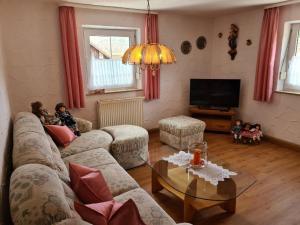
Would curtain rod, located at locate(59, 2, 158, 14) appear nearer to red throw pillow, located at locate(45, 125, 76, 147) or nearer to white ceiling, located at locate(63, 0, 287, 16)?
white ceiling, located at locate(63, 0, 287, 16)

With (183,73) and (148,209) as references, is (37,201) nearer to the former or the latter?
(148,209)

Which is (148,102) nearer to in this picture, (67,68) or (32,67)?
(67,68)

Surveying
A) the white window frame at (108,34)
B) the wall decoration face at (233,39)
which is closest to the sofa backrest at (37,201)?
the white window frame at (108,34)

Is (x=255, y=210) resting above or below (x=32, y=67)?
below

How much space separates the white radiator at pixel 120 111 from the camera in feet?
12.6

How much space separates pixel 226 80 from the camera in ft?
14.2

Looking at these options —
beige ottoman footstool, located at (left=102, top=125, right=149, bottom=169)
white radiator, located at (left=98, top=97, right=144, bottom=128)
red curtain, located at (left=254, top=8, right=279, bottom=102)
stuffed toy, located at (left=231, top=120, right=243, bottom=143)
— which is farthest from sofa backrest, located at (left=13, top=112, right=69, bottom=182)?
red curtain, located at (left=254, top=8, right=279, bottom=102)

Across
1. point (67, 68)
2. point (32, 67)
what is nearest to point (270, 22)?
point (67, 68)

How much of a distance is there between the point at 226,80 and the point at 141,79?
5.28 ft

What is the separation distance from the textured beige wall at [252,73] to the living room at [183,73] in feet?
0.05

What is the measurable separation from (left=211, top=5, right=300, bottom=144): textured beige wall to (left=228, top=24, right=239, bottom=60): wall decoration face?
8 centimetres

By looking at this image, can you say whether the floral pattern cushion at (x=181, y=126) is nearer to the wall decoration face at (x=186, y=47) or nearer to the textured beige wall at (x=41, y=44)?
the textured beige wall at (x=41, y=44)

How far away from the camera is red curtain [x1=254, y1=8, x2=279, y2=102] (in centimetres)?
363

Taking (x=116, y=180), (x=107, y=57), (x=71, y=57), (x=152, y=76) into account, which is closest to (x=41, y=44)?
(x=71, y=57)
